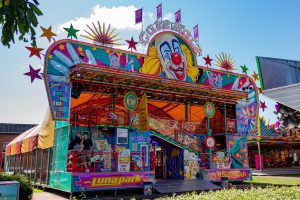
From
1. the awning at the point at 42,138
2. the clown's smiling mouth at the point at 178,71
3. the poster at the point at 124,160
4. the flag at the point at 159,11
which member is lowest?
the poster at the point at 124,160

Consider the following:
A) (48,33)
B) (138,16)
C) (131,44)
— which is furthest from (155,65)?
(48,33)

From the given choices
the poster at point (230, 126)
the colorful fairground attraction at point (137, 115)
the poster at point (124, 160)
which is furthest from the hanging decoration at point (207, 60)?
the poster at point (124, 160)

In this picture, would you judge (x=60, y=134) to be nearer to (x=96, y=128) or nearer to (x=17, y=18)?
(x=96, y=128)

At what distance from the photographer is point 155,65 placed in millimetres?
19422

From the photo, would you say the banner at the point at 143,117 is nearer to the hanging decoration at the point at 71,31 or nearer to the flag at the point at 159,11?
the hanging decoration at the point at 71,31

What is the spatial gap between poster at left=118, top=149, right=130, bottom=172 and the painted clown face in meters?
6.07

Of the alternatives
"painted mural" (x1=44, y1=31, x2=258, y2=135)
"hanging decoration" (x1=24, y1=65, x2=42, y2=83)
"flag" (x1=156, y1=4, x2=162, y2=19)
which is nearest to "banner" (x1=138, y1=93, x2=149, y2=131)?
"painted mural" (x1=44, y1=31, x2=258, y2=135)

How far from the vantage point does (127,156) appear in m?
16.3

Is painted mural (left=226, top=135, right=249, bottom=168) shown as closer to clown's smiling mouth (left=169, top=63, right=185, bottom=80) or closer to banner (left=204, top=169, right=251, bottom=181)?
banner (left=204, top=169, right=251, bottom=181)

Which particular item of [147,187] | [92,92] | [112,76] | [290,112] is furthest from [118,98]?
[290,112]

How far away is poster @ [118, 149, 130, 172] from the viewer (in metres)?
16.0

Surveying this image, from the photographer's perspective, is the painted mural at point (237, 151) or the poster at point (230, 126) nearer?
the painted mural at point (237, 151)

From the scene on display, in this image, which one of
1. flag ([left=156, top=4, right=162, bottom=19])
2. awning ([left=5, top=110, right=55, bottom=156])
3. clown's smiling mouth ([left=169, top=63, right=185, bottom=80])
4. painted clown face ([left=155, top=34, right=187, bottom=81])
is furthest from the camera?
flag ([left=156, top=4, right=162, bottom=19])

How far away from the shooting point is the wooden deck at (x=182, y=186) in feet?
53.7
